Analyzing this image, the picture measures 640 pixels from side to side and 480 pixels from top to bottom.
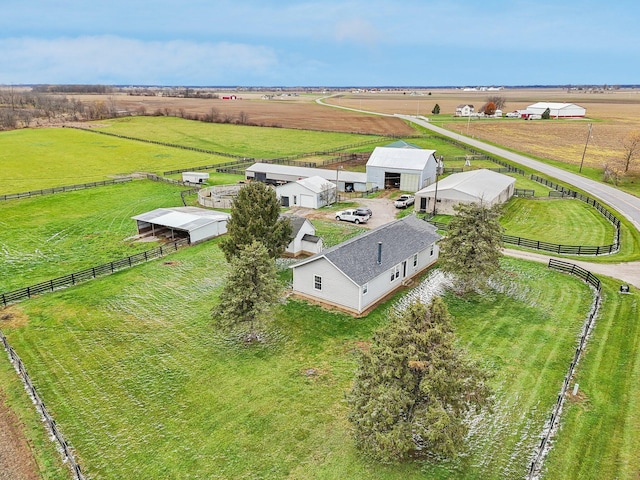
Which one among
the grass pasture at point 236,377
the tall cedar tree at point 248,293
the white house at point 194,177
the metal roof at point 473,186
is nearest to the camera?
the grass pasture at point 236,377

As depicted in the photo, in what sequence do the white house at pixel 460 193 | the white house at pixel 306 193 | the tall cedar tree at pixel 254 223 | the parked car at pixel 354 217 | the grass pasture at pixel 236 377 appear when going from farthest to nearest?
the white house at pixel 306 193, the white house at pixel 460 193, the parked car at pixel 354 217, the tall cedar tree at pixel 254 223, the grass pasture at pixel 236 377

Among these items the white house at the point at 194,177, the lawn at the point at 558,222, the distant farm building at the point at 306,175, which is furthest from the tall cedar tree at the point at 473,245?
the white house at the point at 194,177

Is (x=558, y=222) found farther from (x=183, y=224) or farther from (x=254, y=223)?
(x=183, y=224)

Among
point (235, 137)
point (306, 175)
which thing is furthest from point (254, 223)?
point (235, 137)

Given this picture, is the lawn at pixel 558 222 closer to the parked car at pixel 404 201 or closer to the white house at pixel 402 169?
the parked car at pixel 404 201

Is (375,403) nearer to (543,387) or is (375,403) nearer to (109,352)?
(543,387)

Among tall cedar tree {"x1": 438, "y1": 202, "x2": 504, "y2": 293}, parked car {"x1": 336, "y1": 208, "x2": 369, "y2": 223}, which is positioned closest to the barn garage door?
parked car {"x1": 336, "y1": 208, "x2": 369, "y2": 223}

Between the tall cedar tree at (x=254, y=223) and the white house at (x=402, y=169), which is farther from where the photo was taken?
the white house at (x=402, y=169)

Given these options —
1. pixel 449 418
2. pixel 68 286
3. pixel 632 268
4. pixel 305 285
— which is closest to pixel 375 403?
pixel 449 418
